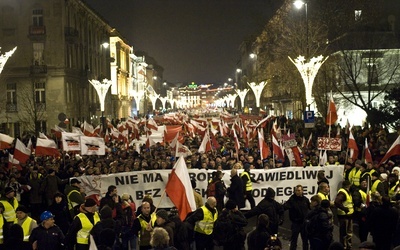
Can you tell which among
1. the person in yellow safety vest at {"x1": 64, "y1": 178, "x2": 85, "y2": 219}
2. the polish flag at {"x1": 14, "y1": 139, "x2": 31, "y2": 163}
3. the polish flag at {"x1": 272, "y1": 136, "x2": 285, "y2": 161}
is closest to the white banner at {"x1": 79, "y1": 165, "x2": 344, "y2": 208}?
the person in yellow safety vest at {"x1": 64, "y1": 178, "x2": 85, "y2": 219}

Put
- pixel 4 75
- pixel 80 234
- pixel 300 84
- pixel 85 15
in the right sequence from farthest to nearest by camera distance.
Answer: pixel 85 15
pixel 4 75
pixel 300 84
pixel 80 234

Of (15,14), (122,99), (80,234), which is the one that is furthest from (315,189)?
(122,99)

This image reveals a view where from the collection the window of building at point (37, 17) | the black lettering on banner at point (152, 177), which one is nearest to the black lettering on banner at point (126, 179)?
the black lettering on banner at point (152, 177)

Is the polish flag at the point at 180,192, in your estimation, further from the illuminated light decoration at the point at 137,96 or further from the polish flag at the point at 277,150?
the illuminated light decoration at the point at 137,96

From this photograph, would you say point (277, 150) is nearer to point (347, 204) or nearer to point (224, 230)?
point (347, 204)

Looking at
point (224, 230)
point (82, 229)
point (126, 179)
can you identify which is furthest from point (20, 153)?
point (224, 230)

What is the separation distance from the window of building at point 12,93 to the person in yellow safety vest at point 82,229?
43.2 m

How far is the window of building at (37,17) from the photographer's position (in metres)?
50.4

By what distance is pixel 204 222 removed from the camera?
10133 millimetres

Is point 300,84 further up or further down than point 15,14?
further down

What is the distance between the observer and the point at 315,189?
1495cm

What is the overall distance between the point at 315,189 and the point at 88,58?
50033 mm

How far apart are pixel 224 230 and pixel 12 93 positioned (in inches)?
1744

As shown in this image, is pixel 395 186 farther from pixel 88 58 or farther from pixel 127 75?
pixel 127 75
